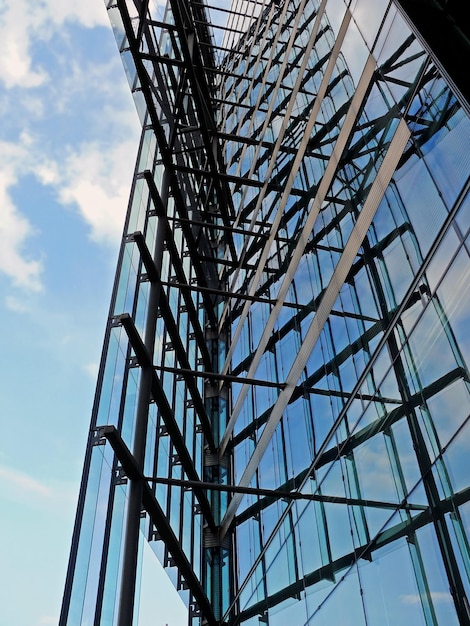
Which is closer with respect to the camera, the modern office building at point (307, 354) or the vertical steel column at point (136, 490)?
the modern office building at point (307, 354)

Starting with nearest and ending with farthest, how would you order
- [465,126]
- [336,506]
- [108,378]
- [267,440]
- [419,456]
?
[465,126]
[419,456]
[336,506]
[108,378]
[267,440]

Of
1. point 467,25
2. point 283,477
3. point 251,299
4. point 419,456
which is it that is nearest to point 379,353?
point 419,456

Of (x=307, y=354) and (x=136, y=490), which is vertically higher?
(x=307, y=354)

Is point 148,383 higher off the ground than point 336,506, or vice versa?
point 148,383

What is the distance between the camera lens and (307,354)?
14828mm

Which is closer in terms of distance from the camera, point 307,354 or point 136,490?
point 136,490

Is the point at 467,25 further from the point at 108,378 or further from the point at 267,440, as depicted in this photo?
the point at 267,440

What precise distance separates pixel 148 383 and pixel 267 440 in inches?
139

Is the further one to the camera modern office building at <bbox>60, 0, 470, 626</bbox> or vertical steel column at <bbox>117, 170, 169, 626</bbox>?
vertical steel column at <bbox>117, 170, 169, 626</bbox>

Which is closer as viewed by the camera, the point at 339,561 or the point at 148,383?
the point at 339,561

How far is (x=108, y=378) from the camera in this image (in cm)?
1435

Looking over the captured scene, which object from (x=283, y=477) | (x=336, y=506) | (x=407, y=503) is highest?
(x=283, y=477)

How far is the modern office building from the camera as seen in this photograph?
753 centimetres

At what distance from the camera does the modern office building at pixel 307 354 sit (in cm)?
753
